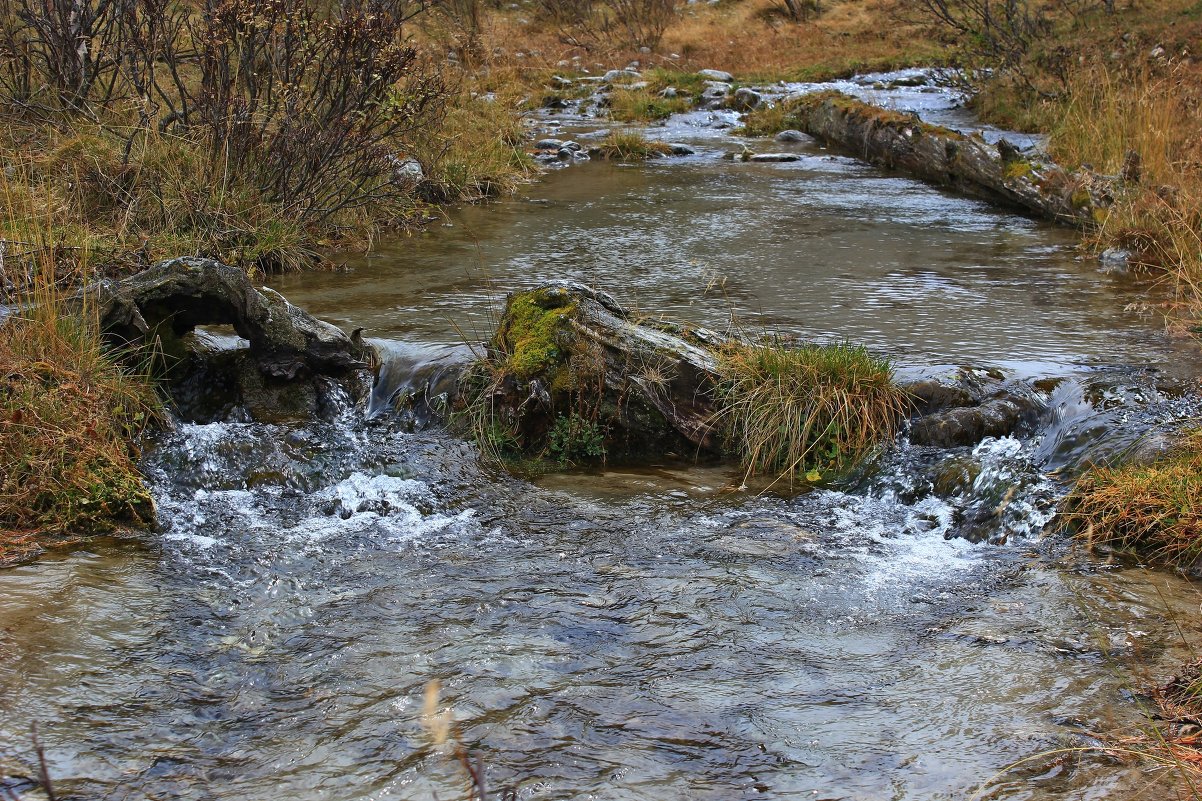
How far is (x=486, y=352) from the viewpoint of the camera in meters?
6.27

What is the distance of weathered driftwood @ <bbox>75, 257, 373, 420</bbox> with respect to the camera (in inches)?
228

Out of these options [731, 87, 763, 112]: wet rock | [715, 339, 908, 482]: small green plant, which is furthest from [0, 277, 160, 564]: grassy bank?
A: [731, 87, 763, 112]: wet rock

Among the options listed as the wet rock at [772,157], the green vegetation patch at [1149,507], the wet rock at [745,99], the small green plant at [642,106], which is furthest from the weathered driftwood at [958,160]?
the green vegetation patch at [1149,507]

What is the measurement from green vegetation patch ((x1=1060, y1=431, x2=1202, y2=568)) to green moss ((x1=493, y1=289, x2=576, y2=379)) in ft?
9.04

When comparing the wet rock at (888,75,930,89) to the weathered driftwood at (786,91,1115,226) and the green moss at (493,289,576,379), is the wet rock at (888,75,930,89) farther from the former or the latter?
the green moss at (493,289,576,379)

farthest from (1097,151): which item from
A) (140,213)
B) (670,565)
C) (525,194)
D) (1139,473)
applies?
(140,213)

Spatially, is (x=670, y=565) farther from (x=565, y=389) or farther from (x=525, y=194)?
(x=525, y=194)

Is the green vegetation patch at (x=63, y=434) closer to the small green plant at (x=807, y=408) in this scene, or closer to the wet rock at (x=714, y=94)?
the small green plant at (x=807, y=408)

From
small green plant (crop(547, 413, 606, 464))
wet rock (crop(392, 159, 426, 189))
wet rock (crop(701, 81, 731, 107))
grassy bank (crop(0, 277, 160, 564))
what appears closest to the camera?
grassy bank (crop(0, 277, 160, 564))

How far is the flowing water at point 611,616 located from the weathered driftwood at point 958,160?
10.6 ft

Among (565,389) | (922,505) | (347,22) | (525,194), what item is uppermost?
(347,22)

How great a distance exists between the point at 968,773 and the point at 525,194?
1004 centimetres

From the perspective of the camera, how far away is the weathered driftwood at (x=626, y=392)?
5.74m

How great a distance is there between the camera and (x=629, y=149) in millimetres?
15039
